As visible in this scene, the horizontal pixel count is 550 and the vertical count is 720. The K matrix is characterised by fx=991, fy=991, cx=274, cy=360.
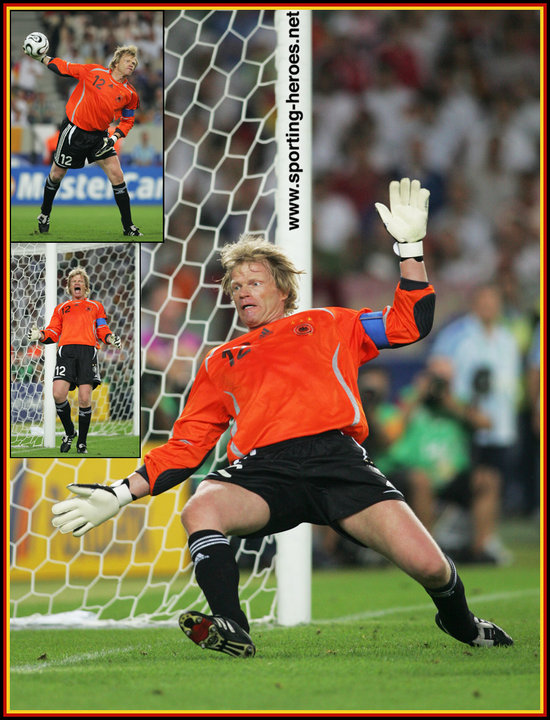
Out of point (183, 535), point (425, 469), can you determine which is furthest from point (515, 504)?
point (183, 535)

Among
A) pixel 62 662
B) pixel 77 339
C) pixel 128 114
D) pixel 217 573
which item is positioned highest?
pixel 128 114

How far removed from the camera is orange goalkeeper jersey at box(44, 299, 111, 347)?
14.9 ft

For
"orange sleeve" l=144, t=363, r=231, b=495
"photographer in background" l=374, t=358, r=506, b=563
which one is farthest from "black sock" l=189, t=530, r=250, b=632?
"photographer in background" l=374, t=358, r=506, b=563

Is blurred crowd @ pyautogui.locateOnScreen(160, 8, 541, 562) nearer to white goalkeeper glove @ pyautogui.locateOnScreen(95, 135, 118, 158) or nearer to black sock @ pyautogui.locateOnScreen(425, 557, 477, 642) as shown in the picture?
white goalkeeper glove @ pyautogui.locateOnScreen(95, 135, 118, 158)

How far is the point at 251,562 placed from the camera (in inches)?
281

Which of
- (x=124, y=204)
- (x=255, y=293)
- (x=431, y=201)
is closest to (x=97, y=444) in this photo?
(x=124, y=204)

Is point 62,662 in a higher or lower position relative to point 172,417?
lower

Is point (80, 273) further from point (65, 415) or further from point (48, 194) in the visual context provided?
point (65, 415)

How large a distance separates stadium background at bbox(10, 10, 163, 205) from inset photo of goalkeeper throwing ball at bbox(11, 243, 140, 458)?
0.30m

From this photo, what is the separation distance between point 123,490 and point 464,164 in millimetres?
7534

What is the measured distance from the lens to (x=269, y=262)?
412 centimetres

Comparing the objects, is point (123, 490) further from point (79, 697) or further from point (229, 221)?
point (229, 221)

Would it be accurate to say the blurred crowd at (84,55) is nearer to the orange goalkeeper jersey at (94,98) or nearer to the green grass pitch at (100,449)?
the orange goalkeeper jersey at (94,98)

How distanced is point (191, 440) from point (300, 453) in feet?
1.46
